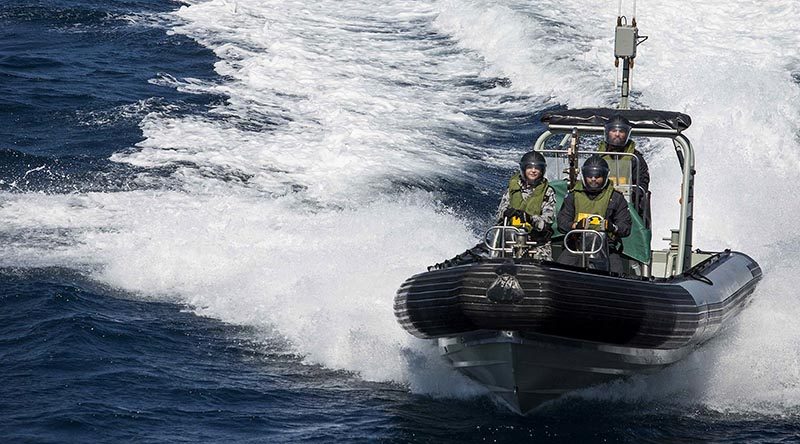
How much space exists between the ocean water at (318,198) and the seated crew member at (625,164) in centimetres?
128

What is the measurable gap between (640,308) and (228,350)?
3651 mm

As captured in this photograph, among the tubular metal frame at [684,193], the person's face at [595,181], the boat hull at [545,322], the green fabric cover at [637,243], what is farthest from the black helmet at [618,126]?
the boat hull at [545,322]

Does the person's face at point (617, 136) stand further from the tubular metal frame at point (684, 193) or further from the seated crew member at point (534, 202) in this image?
the seated crew member at point (534, 202)

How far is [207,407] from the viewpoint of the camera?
9844 mm

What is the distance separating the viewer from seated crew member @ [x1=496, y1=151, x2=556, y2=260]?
10.2m

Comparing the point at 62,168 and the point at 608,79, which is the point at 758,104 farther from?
the point at 62,168

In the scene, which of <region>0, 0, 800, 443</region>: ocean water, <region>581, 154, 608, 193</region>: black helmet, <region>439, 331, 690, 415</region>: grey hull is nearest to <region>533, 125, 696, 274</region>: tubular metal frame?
<region>0, 0, 800, 443</region>: ocean water

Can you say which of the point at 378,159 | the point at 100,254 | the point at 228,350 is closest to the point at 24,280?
the point at 100,254

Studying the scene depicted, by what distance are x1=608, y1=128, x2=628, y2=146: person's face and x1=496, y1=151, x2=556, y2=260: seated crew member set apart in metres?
1.12

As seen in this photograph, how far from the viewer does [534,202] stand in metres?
10.4

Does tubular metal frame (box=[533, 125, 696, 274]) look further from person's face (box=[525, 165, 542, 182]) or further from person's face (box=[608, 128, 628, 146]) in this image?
person's face (box=[525, 165, 542, 182])

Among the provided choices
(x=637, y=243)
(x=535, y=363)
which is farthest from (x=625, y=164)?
(x=535, y=363)

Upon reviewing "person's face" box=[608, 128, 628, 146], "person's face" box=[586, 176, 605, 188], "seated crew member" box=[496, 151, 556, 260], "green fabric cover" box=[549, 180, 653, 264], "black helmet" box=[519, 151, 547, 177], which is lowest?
"green fabric cover" box=[549, 180, 653, 264]

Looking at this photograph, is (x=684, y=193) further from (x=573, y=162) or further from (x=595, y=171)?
(x=595, y=171)
